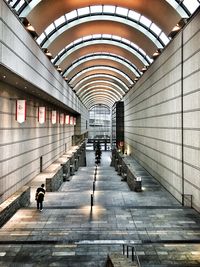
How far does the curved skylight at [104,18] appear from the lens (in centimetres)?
2323

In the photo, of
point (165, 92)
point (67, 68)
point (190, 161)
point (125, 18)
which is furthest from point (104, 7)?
point (190, 161)

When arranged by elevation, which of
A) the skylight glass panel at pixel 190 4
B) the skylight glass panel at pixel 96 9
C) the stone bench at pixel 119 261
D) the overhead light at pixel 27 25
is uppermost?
the skylight glass panel at pixel 96 9

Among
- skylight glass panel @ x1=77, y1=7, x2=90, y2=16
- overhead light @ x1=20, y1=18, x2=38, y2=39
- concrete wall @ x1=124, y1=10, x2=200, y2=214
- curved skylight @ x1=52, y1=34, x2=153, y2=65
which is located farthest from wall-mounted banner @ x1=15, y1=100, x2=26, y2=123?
curved skylight @ x1=52, y1=34, x2=153, y2=65

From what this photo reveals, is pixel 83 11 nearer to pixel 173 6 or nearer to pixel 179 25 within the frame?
pixel 173 6

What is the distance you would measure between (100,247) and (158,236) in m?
2.32

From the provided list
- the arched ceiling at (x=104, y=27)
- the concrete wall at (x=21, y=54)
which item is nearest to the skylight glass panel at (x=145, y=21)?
the arched ceiling at (x=104, y=27)

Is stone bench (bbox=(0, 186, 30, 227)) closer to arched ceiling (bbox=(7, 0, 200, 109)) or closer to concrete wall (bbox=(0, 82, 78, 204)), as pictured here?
concrete wall (bbox=(0, 82, 78, 204))

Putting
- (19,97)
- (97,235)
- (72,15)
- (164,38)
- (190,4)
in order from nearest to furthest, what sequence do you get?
(97,235)
(190,4)
(19,97)
(164,38)
(72,15)

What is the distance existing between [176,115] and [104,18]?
12.7 m

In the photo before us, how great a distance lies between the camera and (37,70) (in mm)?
18781

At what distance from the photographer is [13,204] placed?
46.0 feet

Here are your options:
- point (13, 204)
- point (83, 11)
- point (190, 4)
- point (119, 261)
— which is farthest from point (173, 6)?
point (119, 261)

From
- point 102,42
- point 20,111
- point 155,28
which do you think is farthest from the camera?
point 102,42

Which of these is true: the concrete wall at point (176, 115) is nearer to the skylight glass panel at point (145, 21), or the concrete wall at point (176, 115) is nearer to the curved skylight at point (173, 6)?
the curved skylight at point (173, 6)
